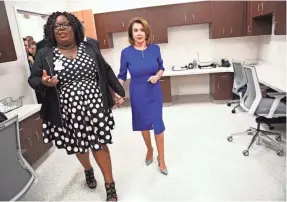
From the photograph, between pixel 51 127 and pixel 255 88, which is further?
pixel 255 88

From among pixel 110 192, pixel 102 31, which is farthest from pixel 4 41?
pixel 102 31

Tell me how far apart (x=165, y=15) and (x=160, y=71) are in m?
2.63

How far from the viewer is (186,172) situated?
2.40 metres

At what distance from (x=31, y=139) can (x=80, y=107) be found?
120 centimetres

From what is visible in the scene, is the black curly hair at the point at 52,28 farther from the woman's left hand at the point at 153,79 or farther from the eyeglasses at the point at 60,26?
the woman's left hand at the point at 153,79

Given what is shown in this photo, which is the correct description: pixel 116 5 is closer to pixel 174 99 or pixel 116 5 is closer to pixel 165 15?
pixel 165 15

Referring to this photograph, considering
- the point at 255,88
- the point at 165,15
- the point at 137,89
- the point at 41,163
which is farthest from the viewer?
the point at 165,15

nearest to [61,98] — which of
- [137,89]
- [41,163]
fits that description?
[137,89]

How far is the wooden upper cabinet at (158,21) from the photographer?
4535mm

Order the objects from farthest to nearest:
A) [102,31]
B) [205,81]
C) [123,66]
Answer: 1. [205,81]
2. [102,31]
3. [123,66]

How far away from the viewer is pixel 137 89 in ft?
7.43

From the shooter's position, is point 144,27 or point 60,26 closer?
point 60,26

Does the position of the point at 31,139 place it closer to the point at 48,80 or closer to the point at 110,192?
the point at 110,192

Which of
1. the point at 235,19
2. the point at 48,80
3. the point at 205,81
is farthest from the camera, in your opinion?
the point at 205,81
